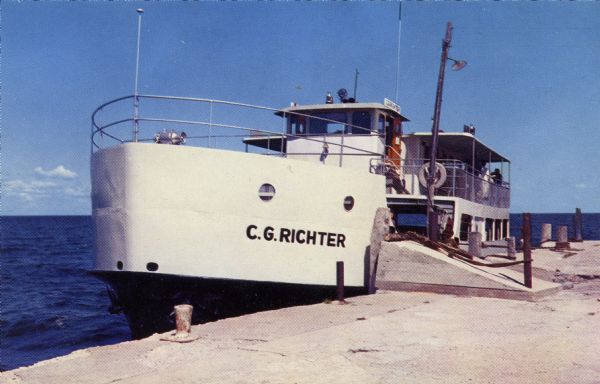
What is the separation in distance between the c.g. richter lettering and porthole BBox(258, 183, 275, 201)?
511 mm

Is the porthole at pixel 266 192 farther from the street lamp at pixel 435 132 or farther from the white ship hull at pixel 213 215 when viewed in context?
the street lamp at pixel 435 132

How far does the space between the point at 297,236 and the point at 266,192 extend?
3.29 feet

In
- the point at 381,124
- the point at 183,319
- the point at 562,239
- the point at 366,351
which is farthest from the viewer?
the point at 562,239

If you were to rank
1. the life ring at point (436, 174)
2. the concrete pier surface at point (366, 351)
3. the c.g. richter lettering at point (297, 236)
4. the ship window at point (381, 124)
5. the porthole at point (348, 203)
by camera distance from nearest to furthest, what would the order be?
the concrete pier surface at point (366, 351) < the c.g. richter lettering at point (297, 236) < the porthole at point (348, 203) < the ship window at point (381, 124) < the life ring at point (436, 174)

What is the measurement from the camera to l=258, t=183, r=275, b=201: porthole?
951 centimetres

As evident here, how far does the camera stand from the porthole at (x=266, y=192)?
374 inches

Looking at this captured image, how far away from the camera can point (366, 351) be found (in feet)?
19.8

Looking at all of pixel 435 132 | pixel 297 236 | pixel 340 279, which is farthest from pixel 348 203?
pixel 435 132

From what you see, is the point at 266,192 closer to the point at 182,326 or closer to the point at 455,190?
the point at 182,326

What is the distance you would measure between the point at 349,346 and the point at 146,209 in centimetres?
419

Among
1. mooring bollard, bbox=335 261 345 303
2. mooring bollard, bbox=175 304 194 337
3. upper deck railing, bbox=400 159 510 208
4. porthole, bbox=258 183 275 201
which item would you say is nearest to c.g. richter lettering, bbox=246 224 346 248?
porthole, bbox=258 183 275 201

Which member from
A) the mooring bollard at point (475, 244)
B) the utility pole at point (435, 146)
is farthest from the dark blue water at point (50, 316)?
the mooring bollard at point (475, 244)

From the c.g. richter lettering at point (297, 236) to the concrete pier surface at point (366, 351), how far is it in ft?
4.32

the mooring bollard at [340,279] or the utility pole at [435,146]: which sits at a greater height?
the utility pole at [435,146]
